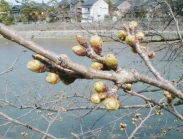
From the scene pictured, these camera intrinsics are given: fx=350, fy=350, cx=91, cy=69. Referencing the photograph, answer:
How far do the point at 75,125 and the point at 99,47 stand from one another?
8587 millimetres

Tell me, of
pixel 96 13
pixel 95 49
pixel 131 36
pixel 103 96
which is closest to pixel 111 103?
pixel 103 96

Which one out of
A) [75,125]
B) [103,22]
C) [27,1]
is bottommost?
[75,125]

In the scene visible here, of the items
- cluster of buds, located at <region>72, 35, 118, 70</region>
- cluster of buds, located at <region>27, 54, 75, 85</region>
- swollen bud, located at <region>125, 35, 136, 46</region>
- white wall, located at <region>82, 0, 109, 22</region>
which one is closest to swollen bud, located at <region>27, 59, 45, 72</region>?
cluster of buds, located at <region>27, 54, 75, 85</region>

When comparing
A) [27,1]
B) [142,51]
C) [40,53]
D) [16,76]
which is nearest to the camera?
[40,53]

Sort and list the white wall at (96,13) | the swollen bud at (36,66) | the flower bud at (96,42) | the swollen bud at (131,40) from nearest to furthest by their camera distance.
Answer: the swollen bud at (36,66) < the flower bud at (96,42) < the swollen bud at (131,40) < the white wall at (96,13)

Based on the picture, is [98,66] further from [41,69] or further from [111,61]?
[41,69]

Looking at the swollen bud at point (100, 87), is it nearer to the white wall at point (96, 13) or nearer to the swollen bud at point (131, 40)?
the swollen bud at point (131, 40)

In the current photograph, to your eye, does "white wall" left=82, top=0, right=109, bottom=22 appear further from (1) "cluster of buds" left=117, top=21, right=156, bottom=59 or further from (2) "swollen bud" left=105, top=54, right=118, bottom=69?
(2) "swollen bud" left=105, top=54, right=118, bottom=69

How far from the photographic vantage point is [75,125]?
9.44 metres

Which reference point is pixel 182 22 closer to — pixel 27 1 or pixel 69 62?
pixel 27 1

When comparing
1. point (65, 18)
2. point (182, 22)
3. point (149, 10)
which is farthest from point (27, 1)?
point (182, 22)

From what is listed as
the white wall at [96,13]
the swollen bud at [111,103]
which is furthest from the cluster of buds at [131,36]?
the white wall at [96,13]

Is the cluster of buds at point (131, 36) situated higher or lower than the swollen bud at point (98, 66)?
higher

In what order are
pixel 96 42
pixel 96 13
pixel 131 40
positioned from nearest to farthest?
pixel 96 42, pixel 131 40, pixel 96 13
